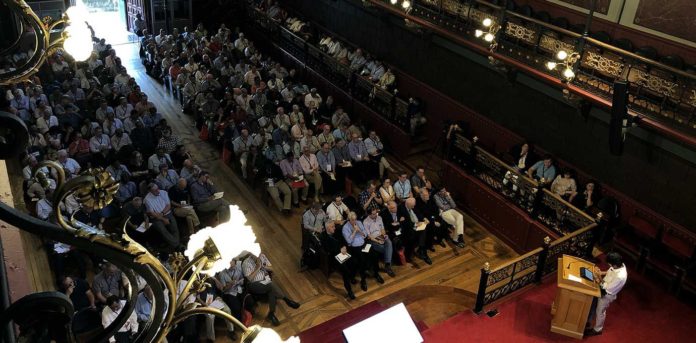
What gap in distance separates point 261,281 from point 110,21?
17.0 meters

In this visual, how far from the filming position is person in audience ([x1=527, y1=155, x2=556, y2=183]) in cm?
1109

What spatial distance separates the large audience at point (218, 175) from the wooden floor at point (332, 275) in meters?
0.24

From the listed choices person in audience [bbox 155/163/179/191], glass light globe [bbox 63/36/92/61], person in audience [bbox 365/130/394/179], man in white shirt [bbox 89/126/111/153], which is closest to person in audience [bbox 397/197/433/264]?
person in audience [bbox 365/130/394/179]

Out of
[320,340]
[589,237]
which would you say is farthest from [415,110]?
[320,340]

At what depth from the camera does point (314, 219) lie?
9.96 m

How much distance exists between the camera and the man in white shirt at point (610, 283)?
24.0 feet

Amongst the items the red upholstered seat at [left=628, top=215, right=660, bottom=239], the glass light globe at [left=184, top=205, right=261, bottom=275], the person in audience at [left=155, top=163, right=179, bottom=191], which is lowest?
the person in audience at [left=155, top=163, right=179, bottom=191]

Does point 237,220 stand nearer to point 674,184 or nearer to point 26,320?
point 26,320

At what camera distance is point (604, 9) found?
10828 mm

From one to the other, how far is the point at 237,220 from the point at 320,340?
600cm

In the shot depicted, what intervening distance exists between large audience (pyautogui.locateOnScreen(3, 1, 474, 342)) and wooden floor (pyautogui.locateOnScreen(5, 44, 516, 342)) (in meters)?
0.24

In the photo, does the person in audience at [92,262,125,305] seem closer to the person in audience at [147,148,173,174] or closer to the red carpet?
the person in audience at [147,148,173,174]

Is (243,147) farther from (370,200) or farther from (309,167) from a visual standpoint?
(370,200)

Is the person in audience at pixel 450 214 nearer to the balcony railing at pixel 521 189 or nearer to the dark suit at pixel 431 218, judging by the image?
the dark suit at pixel 431 218
